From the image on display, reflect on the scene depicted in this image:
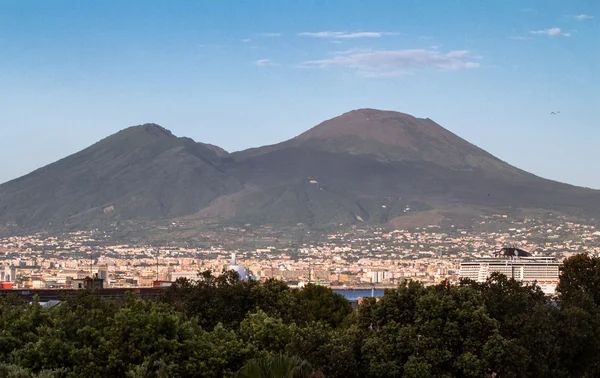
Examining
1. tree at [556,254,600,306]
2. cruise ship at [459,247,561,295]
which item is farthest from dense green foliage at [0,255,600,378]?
cruise ship at [459,247,561,295]

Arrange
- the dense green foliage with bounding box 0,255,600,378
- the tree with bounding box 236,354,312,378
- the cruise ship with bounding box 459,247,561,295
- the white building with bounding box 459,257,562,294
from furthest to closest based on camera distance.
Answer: the white building with bounding box 459,257,562,294 → the cruise ship with bounding box 459,247,561,295 → the dense green foliage with bounding box 0,255,600,378 → the tree with bounding box 236,354,312,378

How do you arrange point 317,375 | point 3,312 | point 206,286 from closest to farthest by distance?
point 317,375, point 3,312, point 206,286

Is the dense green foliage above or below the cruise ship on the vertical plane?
below

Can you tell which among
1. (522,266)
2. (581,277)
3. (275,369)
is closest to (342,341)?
(275,369)

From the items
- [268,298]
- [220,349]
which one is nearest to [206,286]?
[268,298]

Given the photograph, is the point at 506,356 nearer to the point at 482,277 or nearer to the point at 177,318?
the point at 177,318

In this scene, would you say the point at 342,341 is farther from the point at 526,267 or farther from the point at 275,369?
the point at 526,267

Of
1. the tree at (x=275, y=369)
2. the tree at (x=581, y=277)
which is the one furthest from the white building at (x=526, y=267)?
the tree at (x=275, y=369)

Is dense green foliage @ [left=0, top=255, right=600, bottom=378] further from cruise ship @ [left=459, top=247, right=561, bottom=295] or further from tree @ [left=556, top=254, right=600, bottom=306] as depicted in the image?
cruise ship @ [left=459, top=247, right=561, bottom=295]
